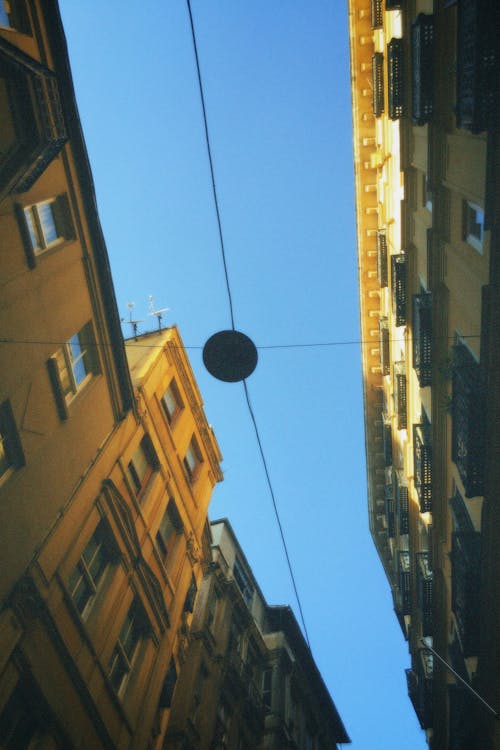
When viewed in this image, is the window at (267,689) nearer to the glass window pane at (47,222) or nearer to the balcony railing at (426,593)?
the balcony railing at (426,593)

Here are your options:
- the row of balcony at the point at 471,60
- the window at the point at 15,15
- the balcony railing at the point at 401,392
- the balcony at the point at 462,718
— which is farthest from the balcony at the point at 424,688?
the window at the point at 15,15

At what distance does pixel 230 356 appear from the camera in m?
12.4

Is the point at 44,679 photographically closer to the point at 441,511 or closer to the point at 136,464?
the point at 136,464

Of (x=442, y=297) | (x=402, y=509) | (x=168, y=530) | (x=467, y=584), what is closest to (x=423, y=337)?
(x=442, y=297)

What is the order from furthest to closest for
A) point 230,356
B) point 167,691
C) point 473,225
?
1. point 167,691
2. point 230,356
3. point 473,225

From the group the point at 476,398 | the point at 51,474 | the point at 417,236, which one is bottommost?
the point at 51,474

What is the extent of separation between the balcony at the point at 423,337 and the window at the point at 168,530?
10.5 meters

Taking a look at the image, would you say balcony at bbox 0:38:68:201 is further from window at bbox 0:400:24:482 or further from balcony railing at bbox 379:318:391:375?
balcony railing at bbox 379:318:391:375

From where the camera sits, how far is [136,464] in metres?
17.0

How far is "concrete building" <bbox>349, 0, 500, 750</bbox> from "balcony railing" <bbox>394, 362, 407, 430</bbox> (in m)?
0.06

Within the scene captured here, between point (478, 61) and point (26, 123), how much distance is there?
8.49m

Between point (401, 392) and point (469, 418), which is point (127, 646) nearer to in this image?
point (469, 418)

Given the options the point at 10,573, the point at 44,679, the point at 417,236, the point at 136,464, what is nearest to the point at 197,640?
the point at 136,464

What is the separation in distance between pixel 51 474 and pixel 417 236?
12136 mm
